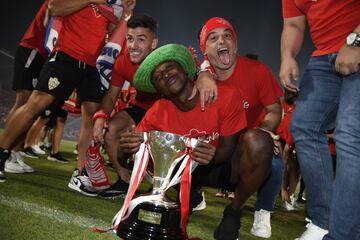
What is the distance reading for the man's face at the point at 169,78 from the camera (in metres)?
2.11

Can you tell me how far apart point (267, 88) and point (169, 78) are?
3.01 feet

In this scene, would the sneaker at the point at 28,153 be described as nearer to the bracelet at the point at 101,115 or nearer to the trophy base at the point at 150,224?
the bracelet at the point at 101,115

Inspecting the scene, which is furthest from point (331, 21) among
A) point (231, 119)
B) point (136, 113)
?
point (136, 113)

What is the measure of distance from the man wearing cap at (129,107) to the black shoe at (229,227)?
0.93 metres

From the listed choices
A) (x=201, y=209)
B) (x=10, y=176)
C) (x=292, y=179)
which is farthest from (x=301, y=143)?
(x=292, y=179)

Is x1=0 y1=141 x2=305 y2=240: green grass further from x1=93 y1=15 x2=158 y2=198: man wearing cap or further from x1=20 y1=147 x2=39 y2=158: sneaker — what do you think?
x1=20 y1=147 x2=39 y2=158: sneaker

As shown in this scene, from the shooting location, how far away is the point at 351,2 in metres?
1.85

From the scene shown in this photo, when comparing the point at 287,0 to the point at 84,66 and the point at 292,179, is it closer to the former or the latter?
the point at 84,66

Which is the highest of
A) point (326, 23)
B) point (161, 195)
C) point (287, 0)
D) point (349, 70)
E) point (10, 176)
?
A: point (287, 0)

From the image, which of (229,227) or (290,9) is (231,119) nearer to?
(229,227)

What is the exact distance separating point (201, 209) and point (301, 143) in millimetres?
1582

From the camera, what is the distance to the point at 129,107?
10.6 ft

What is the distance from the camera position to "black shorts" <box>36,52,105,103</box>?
120 inches

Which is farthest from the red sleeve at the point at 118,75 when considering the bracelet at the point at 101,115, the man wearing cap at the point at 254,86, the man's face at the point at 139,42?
the man wearing cap at the point at 254,86
